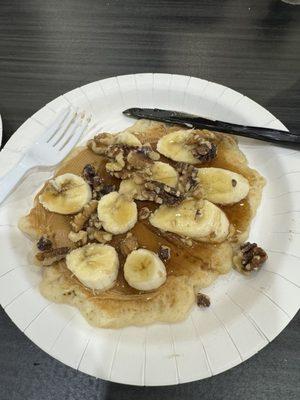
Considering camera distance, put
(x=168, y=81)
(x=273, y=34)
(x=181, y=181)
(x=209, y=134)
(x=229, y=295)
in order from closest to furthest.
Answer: (x=229, y=295) → (x=181, y=181) → (x=209, y=134) → (x=168, y=81) → (x=273, y=34)

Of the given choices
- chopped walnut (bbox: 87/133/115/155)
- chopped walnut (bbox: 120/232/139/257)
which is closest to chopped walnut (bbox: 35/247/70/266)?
chopped walnut (bbox: 120/232/139/257)

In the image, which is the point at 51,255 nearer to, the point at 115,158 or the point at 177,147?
the point at 115,158

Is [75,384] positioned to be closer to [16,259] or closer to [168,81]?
[16,259]

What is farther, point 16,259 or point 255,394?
point 16,259

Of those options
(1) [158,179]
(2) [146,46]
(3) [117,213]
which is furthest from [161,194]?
(2) [146,46]

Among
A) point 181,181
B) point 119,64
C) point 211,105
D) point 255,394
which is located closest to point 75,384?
point 255,394
